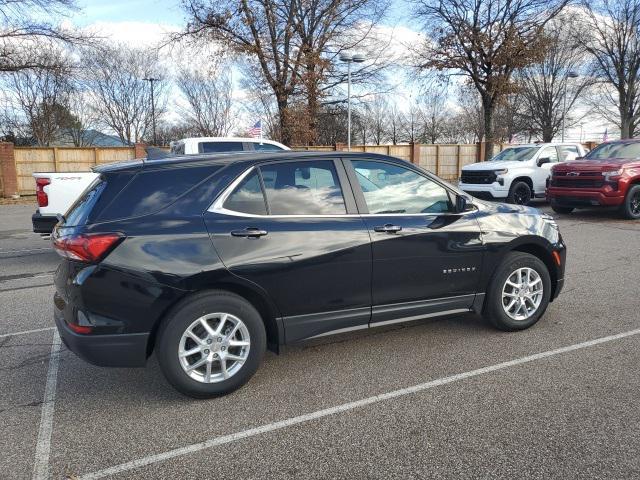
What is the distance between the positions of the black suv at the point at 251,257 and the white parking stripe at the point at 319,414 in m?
0.49

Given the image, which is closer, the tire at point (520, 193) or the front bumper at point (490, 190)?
the front bumper at point (490, 190)

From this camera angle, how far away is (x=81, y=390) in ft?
11.5

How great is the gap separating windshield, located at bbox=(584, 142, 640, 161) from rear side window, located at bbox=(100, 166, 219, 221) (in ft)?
38.2

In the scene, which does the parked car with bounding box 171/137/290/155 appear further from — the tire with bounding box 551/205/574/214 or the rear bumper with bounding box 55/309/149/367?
the tire with bounding box 551/205/574/214

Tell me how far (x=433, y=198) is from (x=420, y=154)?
25.4 m

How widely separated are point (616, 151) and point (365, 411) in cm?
1181

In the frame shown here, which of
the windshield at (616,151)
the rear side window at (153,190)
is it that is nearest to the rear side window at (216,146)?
the rear side window at (153,190)


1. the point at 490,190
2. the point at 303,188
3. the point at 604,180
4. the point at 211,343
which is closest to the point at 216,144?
the point at 303,188

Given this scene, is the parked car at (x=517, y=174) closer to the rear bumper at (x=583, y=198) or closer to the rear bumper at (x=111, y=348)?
the rear bumper at (x=583, y=198)

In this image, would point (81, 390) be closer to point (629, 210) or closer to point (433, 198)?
point (433, 198)

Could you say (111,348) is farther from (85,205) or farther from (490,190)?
(490,190)

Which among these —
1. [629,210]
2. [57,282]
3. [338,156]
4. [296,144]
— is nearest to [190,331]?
[57,282]

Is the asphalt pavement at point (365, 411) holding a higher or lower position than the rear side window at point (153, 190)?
lower

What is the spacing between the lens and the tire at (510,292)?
4.32 m
